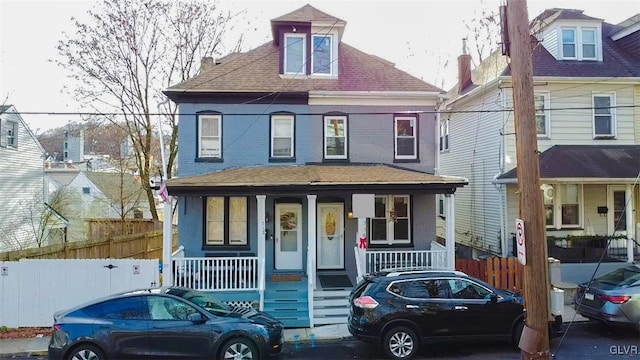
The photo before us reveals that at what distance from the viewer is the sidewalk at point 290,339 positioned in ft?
30.1

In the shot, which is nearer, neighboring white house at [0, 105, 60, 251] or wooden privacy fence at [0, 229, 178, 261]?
wooden privacy fence at [0, 229, 178, 261]

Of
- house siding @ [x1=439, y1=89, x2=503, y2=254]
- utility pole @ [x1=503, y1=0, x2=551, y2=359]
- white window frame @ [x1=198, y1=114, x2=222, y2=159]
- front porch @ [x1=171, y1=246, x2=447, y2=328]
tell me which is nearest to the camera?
utility pole @ [x1=503, y1=0, x2=551, y2=359]

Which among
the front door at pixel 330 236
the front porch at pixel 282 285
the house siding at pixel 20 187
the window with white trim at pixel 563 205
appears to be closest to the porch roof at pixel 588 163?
the window with white trim at pixel 563 205

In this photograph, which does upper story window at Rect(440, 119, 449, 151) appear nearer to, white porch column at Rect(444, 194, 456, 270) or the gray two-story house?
the gray two-story house

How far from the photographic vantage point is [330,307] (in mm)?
11320

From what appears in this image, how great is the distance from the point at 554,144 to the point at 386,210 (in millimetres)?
6828

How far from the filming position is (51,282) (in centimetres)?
1088

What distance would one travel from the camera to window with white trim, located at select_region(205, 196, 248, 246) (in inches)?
553

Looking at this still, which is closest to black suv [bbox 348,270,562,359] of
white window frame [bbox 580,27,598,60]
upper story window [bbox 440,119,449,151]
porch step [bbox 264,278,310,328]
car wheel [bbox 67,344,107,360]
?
porch step [bbox 264,278,310,328]

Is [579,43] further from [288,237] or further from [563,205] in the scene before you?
[288,237]

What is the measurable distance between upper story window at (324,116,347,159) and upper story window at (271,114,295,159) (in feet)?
3.71

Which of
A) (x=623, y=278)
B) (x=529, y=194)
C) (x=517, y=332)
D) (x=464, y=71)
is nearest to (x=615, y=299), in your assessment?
(x=623, y=278)

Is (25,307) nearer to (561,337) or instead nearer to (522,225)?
(522,225)

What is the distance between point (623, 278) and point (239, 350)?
332 inches
